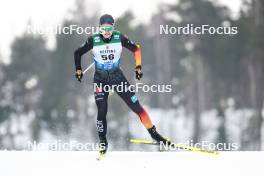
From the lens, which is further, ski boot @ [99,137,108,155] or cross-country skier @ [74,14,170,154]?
ski boot @ [99,137,108,155]

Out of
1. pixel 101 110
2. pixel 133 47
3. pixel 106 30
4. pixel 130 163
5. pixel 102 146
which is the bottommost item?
pixel 130 163

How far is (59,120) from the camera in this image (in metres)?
39.6

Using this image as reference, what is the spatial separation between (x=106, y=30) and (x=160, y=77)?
117 ft

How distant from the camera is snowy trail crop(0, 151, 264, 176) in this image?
745 cm

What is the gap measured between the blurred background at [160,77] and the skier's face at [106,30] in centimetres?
3044

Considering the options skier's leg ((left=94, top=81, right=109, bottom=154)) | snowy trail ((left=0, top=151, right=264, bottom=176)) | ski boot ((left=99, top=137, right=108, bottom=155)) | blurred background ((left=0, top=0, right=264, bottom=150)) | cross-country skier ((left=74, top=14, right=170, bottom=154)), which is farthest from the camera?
blurred background ((left=0, top=0, right=264, bottom=150))

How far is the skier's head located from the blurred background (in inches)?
1199

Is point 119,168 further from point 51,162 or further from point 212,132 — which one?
point 212,132

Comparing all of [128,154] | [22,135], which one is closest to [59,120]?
[22,135]

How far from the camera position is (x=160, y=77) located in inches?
1724
